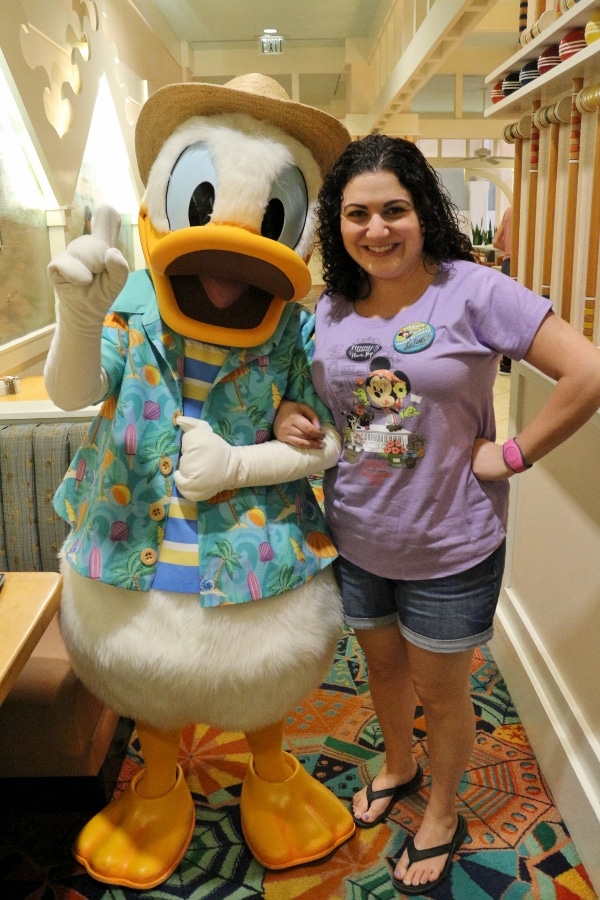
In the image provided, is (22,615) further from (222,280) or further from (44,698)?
(222,280)

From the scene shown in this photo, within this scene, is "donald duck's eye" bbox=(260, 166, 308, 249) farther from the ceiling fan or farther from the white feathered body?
the ceiling fan

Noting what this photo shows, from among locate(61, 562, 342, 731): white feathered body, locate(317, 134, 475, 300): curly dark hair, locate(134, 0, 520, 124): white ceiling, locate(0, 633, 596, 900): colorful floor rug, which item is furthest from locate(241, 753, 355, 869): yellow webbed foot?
locate(134, 0, 520, 124): white ceiling

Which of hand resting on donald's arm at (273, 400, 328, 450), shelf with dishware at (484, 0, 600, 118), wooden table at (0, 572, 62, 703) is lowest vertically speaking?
wooden table at (0, 572, 62, 703)

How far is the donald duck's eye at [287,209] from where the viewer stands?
1.12 m

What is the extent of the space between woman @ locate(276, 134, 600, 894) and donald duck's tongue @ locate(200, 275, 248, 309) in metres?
0.19

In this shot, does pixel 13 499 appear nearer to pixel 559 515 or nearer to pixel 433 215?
pixel 433 215

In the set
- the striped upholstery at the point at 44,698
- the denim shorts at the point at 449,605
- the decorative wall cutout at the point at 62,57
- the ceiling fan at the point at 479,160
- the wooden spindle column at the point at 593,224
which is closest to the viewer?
the denim shorts at the point at 449,605

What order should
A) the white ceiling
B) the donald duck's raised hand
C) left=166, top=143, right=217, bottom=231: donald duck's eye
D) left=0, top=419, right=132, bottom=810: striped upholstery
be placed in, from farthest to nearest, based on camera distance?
the white ceiling < left=0, top=419, right=132, bottom=810: striped upholstery < left=166, top=143, right=217, bottom=231: donald duck's eye < the donald duck's raised hand

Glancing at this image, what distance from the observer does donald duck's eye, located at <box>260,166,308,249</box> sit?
44.3 inches

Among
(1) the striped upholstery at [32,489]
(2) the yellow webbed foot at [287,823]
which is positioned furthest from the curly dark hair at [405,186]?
(2) the yellow webbed foot at [287,823]

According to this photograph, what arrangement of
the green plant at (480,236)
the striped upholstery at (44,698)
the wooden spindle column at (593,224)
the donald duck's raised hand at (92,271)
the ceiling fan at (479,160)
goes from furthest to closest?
the green plant at (480,236) < the ceiling fan at (479,160) < the striped upholstery at (44,698) < the wooden spindle column at (593,224) < the donald duck's raised hand at (92,271)

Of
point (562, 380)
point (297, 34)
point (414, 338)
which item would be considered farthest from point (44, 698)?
point (297, 34)

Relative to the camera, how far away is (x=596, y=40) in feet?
4.07

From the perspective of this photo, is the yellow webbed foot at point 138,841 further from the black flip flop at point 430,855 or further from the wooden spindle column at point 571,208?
the wooden spindle column at point 571,208
